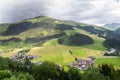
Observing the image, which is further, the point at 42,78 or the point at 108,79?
the point at 42,78

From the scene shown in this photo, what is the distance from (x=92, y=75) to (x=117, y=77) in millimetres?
21747

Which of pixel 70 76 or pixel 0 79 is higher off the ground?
pixel 0 79

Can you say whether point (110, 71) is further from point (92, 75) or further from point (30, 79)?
point (30, 79)

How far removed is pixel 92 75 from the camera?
6811 inches

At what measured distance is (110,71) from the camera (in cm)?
19575

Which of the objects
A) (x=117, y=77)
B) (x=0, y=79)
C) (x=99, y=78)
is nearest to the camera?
(x=0, y=79)

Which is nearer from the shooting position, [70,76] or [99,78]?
[99,78]

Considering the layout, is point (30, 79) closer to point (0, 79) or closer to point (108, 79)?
point (0, 79)

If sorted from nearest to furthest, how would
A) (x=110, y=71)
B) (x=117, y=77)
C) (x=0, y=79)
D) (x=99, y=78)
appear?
1. (x=0, y=79)
2. (x=99, y=78)
3. (x=117, y=77)
4. (x=110, y=71)

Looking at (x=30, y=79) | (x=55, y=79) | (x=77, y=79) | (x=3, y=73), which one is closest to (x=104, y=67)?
(x=77, y=79)

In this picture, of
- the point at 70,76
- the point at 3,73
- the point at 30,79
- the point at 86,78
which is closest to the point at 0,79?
the point at 3,73

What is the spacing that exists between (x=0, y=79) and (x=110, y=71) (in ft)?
301

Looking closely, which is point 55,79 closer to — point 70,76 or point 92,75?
point 70,76

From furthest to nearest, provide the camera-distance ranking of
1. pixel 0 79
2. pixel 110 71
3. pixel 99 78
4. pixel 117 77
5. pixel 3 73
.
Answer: pixel 110 71 → pixel 117 77 → pixel 99 78 → pixel 3 73 → pixel 0 79
